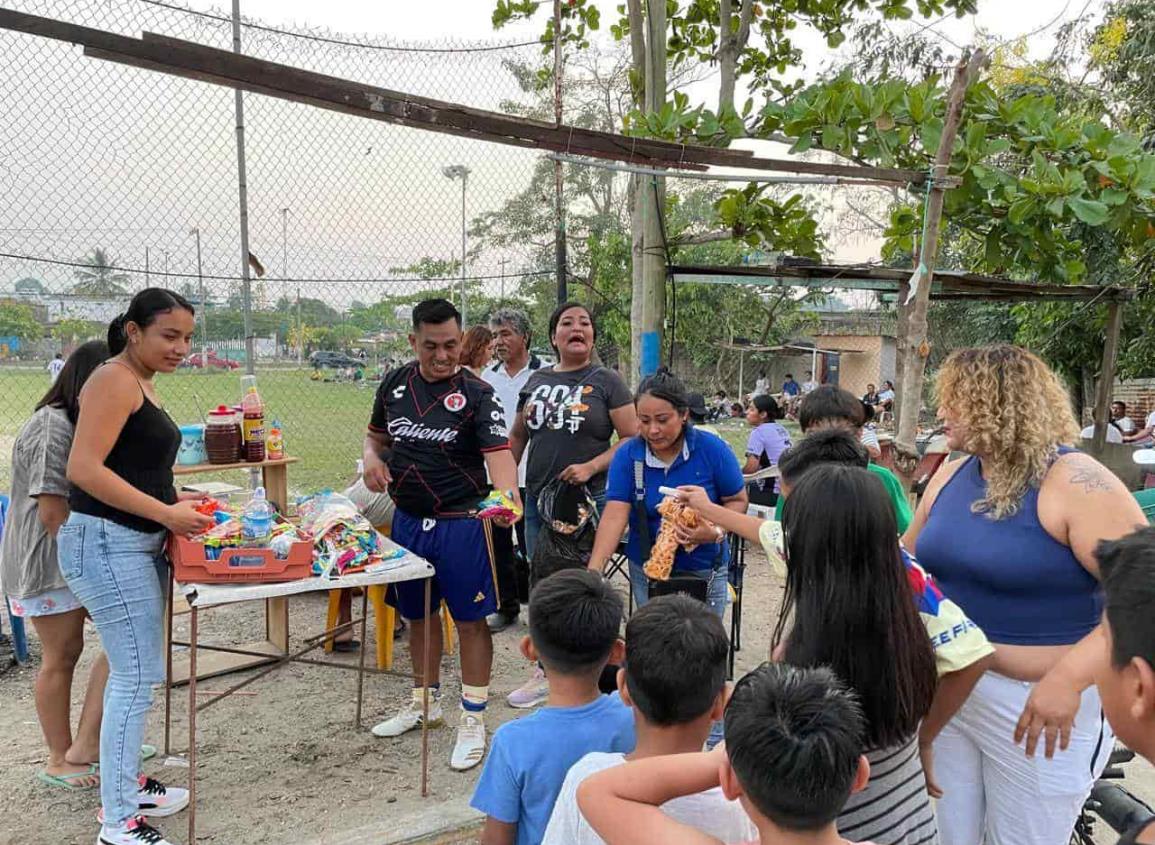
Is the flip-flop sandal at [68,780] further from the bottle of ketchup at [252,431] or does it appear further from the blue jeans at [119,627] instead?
the bottle of ketchup at [252,431]

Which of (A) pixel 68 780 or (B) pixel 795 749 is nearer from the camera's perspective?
(B) pixel 795 749

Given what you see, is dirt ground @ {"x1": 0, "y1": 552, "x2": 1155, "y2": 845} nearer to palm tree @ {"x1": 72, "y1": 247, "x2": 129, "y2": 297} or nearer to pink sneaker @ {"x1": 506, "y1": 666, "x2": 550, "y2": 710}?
pink sneaker @ {"x1": 506, "y1": 666, "x2": 550, "y2": 710}

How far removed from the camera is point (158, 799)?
2.85 metres

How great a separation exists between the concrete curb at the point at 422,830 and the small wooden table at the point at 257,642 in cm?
143

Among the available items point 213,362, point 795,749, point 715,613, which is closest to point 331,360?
point 213,362

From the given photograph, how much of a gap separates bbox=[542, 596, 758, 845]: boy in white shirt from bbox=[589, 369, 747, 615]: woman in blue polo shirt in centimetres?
144

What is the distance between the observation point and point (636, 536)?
10.6 feet

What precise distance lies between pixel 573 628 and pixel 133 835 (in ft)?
6.10

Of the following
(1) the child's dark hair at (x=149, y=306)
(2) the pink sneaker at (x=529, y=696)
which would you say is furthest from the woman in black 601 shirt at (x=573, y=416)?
(1) the child's dark hair at (x=149, y=306)

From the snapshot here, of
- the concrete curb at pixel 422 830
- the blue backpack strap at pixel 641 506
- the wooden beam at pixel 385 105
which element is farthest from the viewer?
the blue backpack strap at pixel 641 506

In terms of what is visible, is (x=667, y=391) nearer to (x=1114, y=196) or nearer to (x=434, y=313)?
(x=434, y=313)

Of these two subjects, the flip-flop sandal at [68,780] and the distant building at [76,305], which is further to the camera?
the distant building at [76,305]

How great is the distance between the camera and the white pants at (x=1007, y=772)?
1.81 meters

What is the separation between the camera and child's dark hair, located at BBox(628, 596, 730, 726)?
149 centimetres
